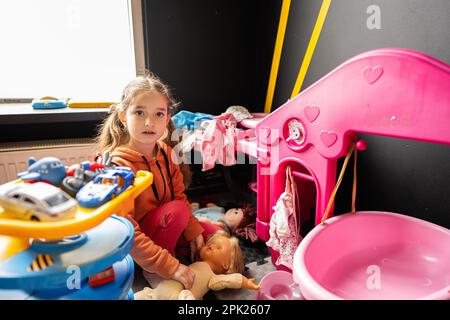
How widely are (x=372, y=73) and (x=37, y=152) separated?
156 centimetres

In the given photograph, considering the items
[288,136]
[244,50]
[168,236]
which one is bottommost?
[168,236]

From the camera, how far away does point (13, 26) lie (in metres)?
1.67

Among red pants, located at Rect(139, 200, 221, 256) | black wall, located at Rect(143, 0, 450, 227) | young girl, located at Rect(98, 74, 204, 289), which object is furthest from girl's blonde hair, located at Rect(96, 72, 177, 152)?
black wall, located at Rect(143, 0, 450, 227)

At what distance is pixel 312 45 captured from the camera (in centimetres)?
162

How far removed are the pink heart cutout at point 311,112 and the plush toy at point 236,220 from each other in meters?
0.68

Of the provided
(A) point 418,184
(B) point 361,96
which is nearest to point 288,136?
(B) point 361,96

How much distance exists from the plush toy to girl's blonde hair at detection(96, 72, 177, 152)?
54 centimetres

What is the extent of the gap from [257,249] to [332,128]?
0.72m

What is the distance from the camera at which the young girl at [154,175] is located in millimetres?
1039

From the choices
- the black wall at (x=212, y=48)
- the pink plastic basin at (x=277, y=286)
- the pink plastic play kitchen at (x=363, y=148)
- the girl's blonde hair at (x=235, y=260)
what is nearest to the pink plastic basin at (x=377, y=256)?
the pink plastic play kitchen at (x=363, y=148)

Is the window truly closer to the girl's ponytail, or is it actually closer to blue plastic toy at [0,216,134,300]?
the girl's ponytail

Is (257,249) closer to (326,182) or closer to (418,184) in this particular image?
(326,182)

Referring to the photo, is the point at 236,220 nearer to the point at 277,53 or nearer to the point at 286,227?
the point at 286,227

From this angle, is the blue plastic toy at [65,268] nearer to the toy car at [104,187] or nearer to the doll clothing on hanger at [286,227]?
the toy car at [104,187]
